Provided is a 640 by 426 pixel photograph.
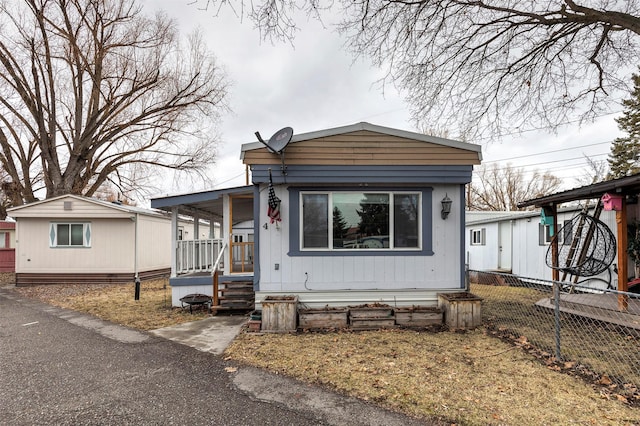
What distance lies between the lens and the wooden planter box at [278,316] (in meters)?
5.39

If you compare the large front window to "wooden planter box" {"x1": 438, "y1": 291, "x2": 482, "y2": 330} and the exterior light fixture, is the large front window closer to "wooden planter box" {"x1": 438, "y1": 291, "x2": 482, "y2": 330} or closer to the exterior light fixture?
the exterior light fixture

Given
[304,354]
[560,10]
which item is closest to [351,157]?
[304,354]

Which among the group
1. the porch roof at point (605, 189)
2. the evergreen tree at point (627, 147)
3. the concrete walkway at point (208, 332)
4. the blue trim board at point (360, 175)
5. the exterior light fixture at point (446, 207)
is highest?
the evergreen tree at point (627, 147)

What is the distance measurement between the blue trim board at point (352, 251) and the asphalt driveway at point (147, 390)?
2323 millimetres

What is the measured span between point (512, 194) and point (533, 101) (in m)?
21.7

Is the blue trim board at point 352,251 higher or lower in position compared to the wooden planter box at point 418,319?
higher

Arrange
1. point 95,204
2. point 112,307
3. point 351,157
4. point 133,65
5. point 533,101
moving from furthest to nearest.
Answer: point 133,65 < point 95,204 < point 533,101 < point 112,307 < point 351,157

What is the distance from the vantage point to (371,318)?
5.59 meters

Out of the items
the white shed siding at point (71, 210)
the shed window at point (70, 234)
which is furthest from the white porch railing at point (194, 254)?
the shed window at point (70, 234)

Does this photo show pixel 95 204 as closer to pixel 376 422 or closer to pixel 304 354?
pixel 304 354

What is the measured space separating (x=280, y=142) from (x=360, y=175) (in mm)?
1537

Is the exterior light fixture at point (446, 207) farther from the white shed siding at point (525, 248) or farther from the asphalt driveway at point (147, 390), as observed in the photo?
the white shed siding at point (525, 248)

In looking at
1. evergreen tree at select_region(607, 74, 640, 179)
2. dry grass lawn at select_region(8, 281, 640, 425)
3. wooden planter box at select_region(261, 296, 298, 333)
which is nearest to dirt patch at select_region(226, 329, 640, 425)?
dry grass lawn at select_region(8, 281, 640, 425)

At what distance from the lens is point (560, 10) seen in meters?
7.15
